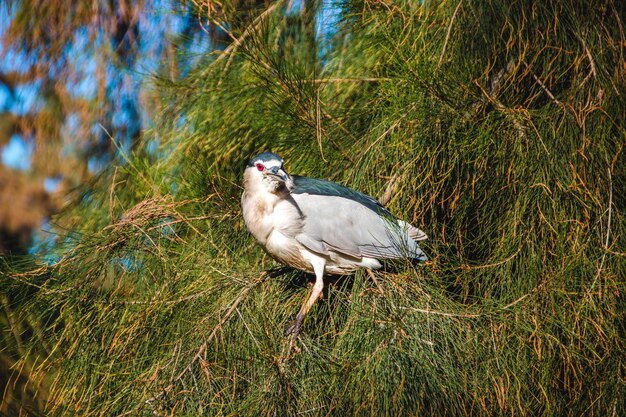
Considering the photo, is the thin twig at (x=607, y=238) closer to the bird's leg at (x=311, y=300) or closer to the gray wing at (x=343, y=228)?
the gray wing at (x=343, y=228)

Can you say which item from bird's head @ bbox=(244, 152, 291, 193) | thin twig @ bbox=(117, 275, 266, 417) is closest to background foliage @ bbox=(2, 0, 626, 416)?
thin twig @ bbox=(117, 275, 266, 417)

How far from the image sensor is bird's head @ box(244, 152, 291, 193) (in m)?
1.84

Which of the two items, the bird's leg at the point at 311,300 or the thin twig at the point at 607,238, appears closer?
the thin twig at the point at 607,238

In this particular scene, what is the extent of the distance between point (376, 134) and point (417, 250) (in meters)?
0.34

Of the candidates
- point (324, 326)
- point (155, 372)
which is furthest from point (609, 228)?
point (155, 372)

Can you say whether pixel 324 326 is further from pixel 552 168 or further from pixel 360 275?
pixel 552 168

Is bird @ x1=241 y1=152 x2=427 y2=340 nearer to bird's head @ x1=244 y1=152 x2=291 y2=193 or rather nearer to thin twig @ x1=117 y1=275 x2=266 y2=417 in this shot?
bird's head @ x1=244 y1=152 x2=291 y2=193

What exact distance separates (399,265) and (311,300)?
259mm

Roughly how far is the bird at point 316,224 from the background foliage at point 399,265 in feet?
0.20

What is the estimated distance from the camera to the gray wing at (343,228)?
191cm

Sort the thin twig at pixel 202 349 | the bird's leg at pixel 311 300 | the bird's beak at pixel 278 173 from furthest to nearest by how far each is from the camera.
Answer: the bird's beak at pixel 278 173, the bird's leg at pixel 311 300, the thin twig at pixel 202 349

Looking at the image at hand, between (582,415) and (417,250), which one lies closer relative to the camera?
(582,415)

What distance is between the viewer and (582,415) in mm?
1484

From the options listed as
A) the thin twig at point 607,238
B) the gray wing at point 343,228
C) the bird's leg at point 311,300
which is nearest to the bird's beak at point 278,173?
the gray wing at point 343,228
